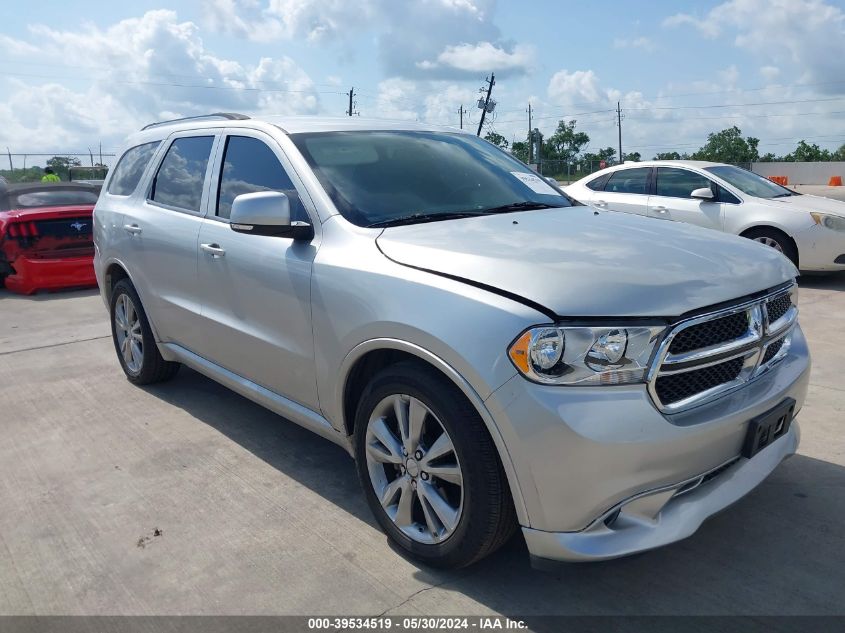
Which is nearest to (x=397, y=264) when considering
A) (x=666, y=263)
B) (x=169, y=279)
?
(x=666, y=263)

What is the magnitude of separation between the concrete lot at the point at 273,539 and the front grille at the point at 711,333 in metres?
0.93

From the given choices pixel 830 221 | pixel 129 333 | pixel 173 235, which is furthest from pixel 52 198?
pixel 830 221

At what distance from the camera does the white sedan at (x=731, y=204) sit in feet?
27.7

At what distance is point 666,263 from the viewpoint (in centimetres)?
274

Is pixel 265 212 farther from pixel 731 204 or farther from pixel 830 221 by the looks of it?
pixel 830 221

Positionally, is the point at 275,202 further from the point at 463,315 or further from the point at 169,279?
the point at 169,279

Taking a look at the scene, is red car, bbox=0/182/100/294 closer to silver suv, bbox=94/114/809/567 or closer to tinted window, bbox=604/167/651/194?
silver suv, bbox=94/114/809/567

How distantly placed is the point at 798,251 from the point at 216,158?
6.93 metres

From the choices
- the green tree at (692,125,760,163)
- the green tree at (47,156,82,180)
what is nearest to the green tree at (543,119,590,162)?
the green tree at (692,125,760,163)

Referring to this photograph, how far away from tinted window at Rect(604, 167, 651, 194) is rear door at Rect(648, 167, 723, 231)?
0.60ft

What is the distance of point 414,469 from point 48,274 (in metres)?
8.09

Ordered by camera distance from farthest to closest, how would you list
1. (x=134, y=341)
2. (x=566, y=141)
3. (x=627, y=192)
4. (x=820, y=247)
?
(x=566, y=141) < (x=627, y=192) < (x=820, y=247) < (x=134, y=341)

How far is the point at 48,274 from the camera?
9391mm

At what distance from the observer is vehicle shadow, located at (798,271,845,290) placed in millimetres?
8644
